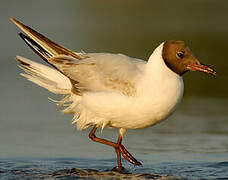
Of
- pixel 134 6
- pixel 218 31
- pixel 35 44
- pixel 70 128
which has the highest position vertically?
pixel 134 6

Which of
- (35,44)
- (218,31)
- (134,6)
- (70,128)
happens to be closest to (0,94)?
(70,128)

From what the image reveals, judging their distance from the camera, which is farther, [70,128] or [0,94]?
[0,94]

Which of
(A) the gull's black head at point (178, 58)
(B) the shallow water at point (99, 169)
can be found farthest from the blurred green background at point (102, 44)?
(A) the gull's black head at point (178, 58)

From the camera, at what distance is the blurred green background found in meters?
10.2

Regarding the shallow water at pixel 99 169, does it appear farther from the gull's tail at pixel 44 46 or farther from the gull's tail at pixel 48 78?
the gull's tail at pixel 44 46

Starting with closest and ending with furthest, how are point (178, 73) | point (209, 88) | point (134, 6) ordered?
point (178, 73) → point (209, 88) → point (134, 6)

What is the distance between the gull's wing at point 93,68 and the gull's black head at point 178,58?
39 centimetres

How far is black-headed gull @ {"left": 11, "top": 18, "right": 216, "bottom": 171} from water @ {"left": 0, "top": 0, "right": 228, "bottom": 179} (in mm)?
676

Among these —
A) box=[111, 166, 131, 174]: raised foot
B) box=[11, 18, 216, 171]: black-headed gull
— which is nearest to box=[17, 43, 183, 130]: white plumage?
box=[11, 18, 216, 171]: black-headed gull

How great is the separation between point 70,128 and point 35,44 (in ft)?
6.98

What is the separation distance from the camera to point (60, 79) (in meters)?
8.60

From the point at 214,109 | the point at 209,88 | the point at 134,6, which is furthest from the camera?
the point at 134,6

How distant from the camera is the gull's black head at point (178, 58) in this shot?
777 centimetres

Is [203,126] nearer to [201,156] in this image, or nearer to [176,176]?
[201,156]
